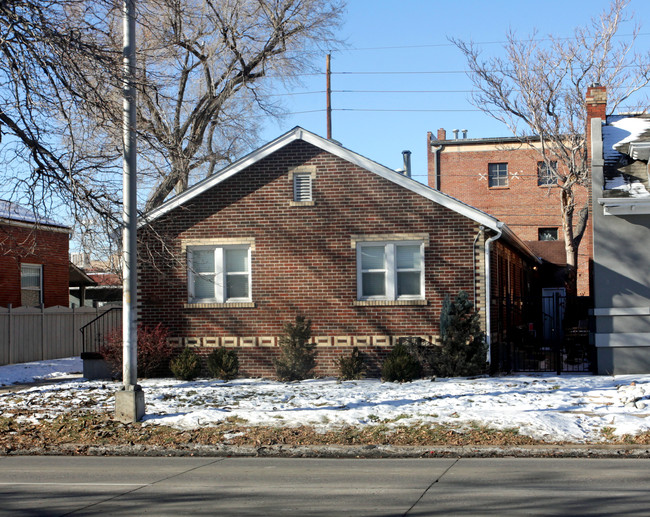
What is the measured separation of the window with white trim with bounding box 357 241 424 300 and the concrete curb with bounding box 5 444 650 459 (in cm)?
767

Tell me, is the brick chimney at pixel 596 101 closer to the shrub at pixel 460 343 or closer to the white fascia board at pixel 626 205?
the white fascia board at pixel 626 205

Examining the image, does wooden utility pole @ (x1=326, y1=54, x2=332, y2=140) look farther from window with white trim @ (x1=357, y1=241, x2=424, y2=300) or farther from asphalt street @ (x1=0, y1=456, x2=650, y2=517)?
asphalt street @ (x1=0, y1=456, x2=650, y2=517)

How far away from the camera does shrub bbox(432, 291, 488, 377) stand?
58.6 ft

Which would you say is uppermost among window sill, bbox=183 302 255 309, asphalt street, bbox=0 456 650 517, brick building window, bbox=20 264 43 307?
brick building window, bbox=20 264 43 307

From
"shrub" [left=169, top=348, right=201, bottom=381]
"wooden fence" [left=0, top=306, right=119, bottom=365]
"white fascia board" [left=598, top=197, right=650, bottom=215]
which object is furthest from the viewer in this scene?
"wooden fence" [left=0, top=306, right=119, bottom=365]

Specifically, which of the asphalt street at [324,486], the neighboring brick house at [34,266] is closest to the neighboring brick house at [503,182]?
the neighboring brick house at [34,266]

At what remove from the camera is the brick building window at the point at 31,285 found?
2667 centimetres

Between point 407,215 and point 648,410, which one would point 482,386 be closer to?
point 648,410

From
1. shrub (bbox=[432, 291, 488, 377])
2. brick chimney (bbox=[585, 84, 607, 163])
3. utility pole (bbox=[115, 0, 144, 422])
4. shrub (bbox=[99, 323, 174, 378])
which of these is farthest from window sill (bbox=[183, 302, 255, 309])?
brick chimney (bbox=[585, 84, 607, 163])

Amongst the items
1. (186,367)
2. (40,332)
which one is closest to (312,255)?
(186,367)

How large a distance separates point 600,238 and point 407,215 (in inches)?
176

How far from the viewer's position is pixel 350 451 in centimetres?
1165

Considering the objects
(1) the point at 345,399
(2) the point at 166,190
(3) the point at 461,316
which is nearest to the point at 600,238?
(3) the point at 461,316

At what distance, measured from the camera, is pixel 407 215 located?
19062 millimetres
